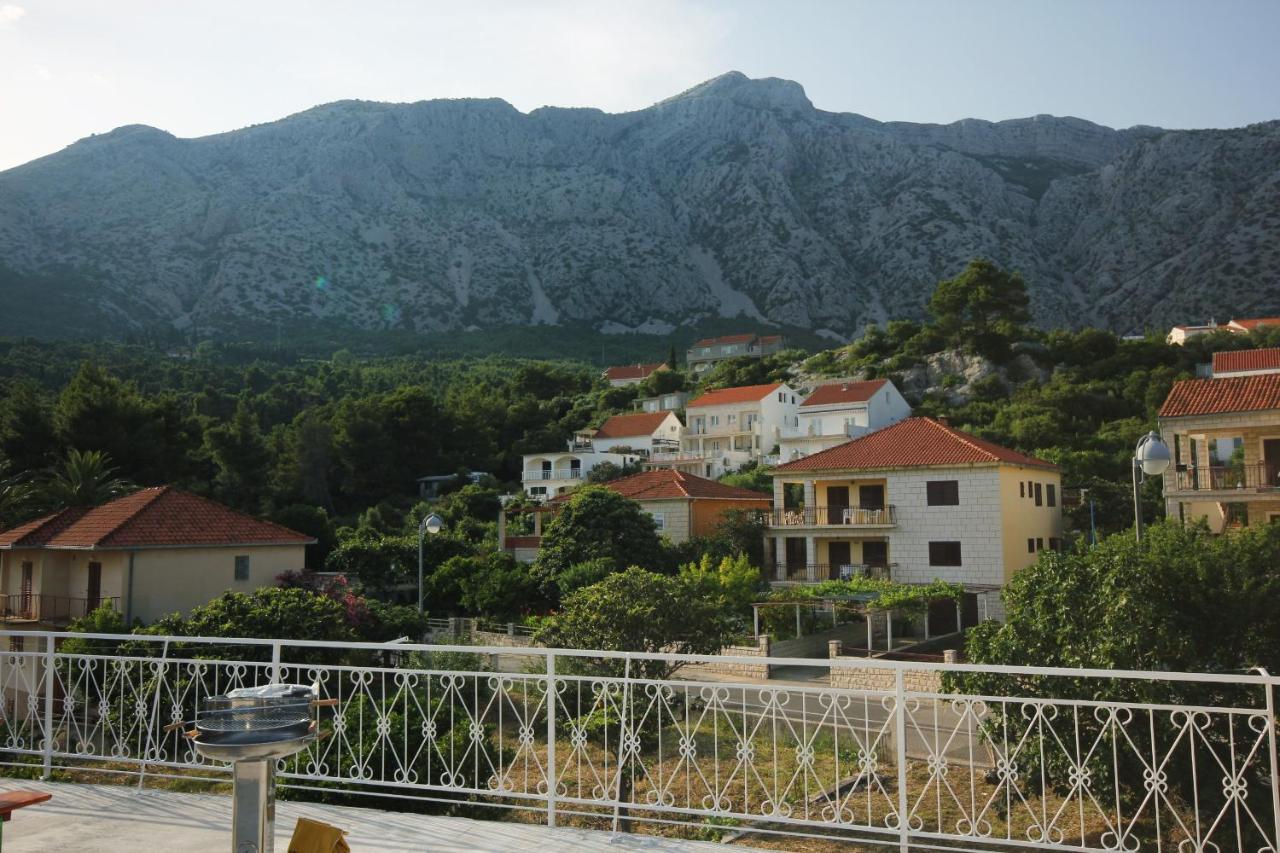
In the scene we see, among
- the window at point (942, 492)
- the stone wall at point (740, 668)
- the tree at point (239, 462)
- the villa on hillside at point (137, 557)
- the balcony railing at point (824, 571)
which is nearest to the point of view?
the stone wall at point (740, 668)

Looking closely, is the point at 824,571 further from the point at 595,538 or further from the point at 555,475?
the point at 555,475

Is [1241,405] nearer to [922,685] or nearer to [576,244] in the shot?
[922,685]

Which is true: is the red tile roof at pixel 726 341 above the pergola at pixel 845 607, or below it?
above

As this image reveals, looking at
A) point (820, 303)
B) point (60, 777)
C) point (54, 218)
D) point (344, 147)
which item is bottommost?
point (60, 777)

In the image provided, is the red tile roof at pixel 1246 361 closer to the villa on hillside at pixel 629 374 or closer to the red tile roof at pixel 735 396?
the red tile roof at pixel 735 396

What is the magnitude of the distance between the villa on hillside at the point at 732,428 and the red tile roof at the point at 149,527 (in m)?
34.4

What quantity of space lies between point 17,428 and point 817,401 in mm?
40876

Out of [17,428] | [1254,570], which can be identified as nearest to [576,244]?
[17,428]

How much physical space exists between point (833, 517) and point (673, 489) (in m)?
6.99

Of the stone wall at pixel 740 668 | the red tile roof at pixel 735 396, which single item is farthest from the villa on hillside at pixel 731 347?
the stone wall at pixel 740 668

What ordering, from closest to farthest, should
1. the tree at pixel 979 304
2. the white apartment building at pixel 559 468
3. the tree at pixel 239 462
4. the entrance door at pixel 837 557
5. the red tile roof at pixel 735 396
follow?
the entrance door at pixel 837 557 < the tree at pixel 239 462 < the white apartment building at pixel 559 468 < the red tile roof at pixel 735 396 < the tree at pixel 979 304

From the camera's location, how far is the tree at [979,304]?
6569 centimetres

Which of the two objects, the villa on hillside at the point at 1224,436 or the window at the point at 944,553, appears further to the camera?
the window at the point at 944,553

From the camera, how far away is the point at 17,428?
36156 mm
